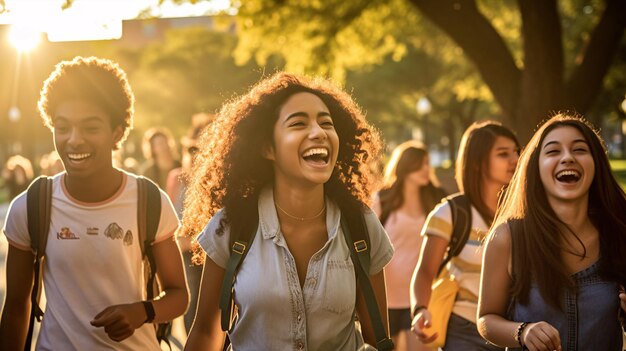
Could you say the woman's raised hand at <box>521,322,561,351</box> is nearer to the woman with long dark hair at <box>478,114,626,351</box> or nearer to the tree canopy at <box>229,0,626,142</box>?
the woman with long dark hair at <box>478,114,626,351</box>

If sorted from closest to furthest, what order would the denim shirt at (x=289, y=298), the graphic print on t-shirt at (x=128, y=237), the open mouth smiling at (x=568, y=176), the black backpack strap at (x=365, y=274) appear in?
the denim shirt at (x=289, y=298) → the black backpack strap at (x=365, y=274) → the open mouth smiling at (x=568, y=176) → the graphic print on t-shirt at (x=128, y=237)

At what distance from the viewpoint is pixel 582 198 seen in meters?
4.27

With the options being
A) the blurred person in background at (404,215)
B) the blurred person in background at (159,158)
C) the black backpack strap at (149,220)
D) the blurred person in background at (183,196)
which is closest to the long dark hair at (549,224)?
the black backpack strap at (149,220)

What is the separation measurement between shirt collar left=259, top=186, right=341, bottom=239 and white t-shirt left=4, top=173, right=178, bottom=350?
2.28 feet

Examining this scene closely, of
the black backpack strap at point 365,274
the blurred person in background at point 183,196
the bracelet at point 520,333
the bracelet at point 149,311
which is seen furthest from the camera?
the blurred person in background at point 183,196

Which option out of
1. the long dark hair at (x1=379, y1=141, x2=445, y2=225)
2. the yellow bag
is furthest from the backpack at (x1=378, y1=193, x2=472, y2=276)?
the long dark hair at (x1=379, y1=141, x2=445, y2=225)

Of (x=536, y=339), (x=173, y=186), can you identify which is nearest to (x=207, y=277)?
(x=536, y=339)

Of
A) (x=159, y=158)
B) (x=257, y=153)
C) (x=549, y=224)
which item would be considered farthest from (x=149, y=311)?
(x=159, y=158)

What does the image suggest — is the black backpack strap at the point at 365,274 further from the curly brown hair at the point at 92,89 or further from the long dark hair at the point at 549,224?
the curly brown hair at the point at 92,89

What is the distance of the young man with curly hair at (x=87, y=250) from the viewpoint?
4.40 meters

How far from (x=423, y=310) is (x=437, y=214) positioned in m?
0.54

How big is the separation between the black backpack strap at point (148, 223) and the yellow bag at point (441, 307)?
67.5 inches

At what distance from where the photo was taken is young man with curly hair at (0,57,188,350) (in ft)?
14.4

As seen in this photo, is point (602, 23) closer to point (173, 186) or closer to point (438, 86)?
point (173, 186)
